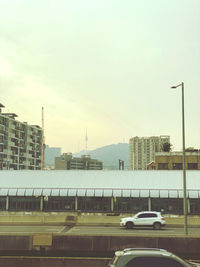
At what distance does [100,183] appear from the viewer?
5100cm

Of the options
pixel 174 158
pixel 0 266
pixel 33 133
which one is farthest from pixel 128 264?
pixel 33 133

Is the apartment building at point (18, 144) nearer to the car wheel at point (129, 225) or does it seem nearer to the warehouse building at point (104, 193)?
the warehouse building at point (104, 193)

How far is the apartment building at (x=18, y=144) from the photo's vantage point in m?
137

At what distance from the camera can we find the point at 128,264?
→ 995 cm

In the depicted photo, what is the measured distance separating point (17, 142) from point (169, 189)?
11039 centimetres

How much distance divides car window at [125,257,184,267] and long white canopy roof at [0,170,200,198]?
38.8 meters

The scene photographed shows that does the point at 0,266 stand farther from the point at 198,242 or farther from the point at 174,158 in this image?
the point at 174,158

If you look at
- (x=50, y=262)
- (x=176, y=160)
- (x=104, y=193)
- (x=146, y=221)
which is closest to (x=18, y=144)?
(x=176, y=160)

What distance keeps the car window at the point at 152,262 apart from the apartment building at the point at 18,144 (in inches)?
4896

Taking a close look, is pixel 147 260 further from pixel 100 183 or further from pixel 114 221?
pixel 100 183

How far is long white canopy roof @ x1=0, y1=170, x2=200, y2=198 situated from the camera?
48750 mm

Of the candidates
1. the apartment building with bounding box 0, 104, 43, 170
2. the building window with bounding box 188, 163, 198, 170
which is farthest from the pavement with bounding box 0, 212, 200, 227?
the apartment building with bounding box 0, 104, 43, 170

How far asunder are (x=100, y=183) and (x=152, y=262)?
41.3m

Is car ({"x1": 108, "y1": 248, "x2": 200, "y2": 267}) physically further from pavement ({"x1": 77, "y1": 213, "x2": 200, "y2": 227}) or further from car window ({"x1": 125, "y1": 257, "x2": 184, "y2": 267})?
pavement ({"x1": 77, "y1": 213, "x2": 200, "y2": 227})
